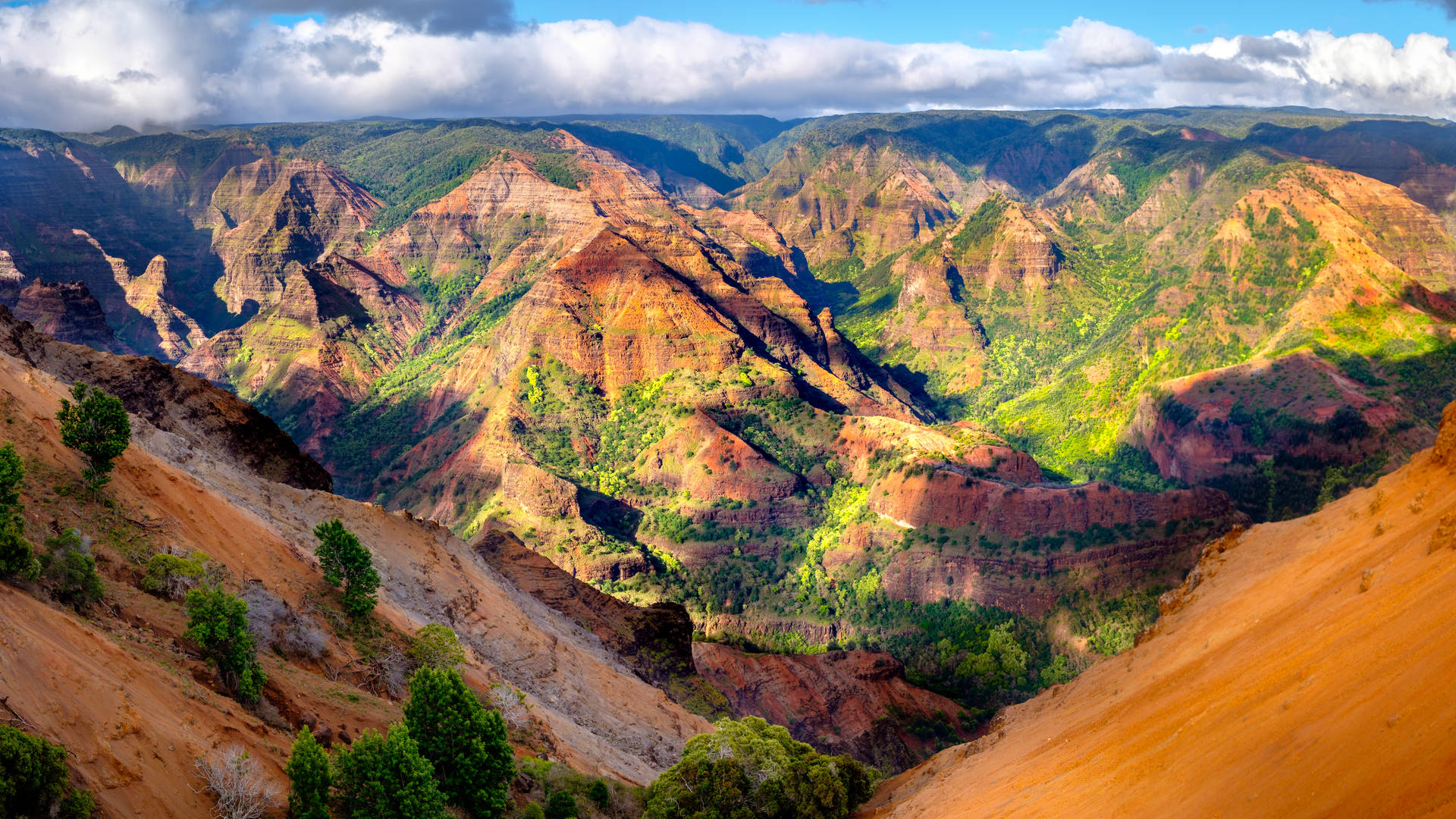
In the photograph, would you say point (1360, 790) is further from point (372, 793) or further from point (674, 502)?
point (674, 502)

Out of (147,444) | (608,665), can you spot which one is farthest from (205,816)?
(608,665)

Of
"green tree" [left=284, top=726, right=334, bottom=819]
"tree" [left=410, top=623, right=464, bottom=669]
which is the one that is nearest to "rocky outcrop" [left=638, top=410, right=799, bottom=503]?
"tree" [left=410, top=623, right=464, bottom=669]

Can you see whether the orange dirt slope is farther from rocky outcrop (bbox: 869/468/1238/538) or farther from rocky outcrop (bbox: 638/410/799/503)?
rocky outcrop (bbox: 638/410/799/503)

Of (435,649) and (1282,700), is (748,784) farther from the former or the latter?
(1282,700)

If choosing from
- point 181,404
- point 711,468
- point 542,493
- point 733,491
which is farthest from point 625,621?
point 711,468

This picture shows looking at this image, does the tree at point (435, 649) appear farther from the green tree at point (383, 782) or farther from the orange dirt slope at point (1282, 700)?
the orange dirt slope at point (1282, 700)
